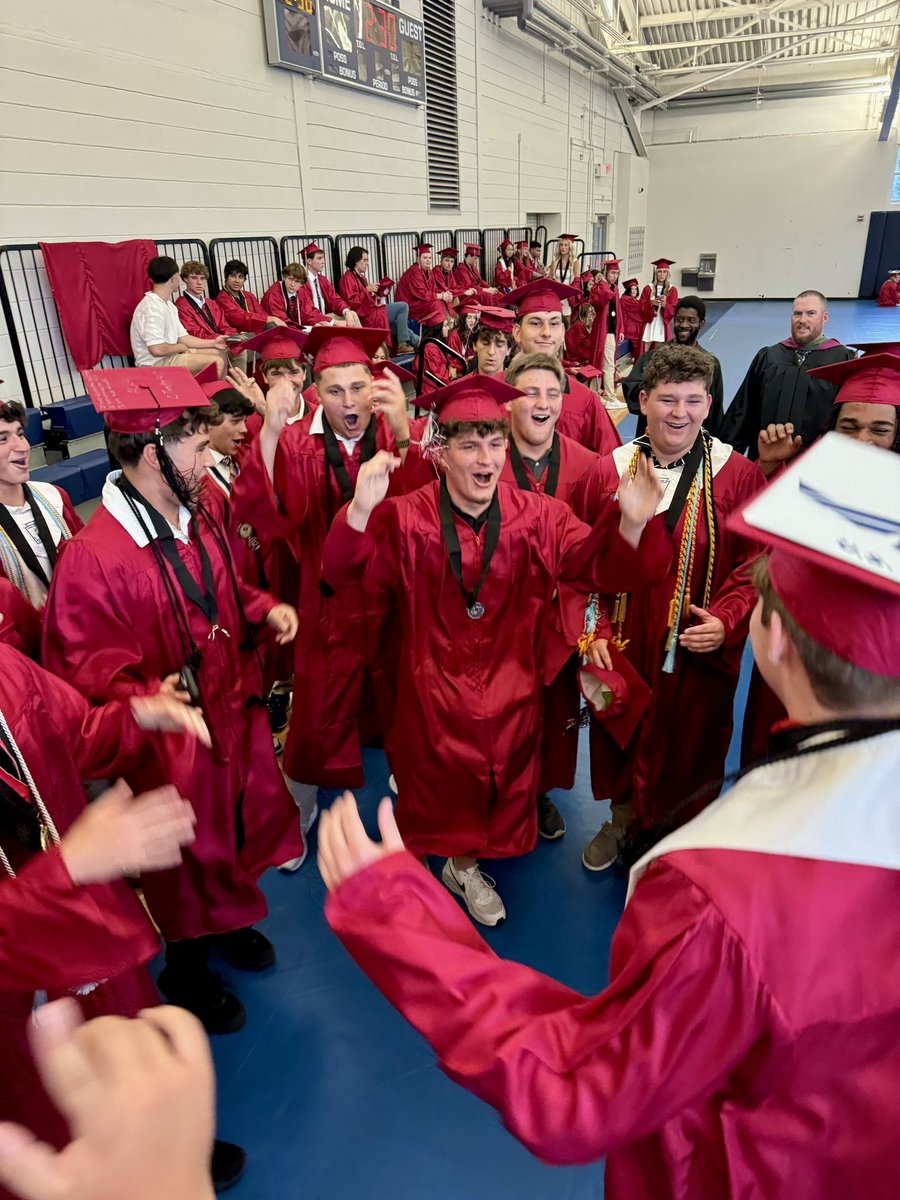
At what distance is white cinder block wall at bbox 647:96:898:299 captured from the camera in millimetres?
23781

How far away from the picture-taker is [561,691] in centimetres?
310

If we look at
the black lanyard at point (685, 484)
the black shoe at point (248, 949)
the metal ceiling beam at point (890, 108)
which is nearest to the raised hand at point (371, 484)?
the black lanyard at point (685, 484)

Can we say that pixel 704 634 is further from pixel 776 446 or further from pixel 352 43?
pixel 352 43

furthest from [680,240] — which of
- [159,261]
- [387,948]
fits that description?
[387,948]

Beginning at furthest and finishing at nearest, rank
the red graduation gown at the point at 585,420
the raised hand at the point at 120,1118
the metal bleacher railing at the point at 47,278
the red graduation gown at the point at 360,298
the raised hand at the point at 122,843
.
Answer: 1. the red graduation gown at the point at 360,298
2. the metal bleacher railing at the point at 47,278
3. the red graduation gown at the point at 585,420
4. the raised hand at the point at 122,843
5. the raised hand at the point at 120,1118

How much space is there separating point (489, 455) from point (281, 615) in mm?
914

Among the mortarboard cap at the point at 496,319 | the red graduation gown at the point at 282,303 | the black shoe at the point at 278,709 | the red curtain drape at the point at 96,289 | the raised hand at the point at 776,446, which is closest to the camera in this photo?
the raised hand at the point at 776,446

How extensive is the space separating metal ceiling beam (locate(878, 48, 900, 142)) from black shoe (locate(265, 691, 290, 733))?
22.8 metres

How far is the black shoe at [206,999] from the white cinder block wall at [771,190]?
95.2 ft

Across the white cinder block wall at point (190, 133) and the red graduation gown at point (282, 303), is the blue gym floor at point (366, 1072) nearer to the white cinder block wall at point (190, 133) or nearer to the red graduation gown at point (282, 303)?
the white cinder block wall at point (190, 133)

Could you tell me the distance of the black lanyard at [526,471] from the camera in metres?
3.22

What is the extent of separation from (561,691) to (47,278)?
5.80 meters

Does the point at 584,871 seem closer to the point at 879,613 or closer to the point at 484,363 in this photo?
the point at 879,613

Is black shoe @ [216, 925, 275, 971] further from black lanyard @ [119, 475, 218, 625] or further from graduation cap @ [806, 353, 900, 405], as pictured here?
graduation cap @ [806, 353, 900, 405]
